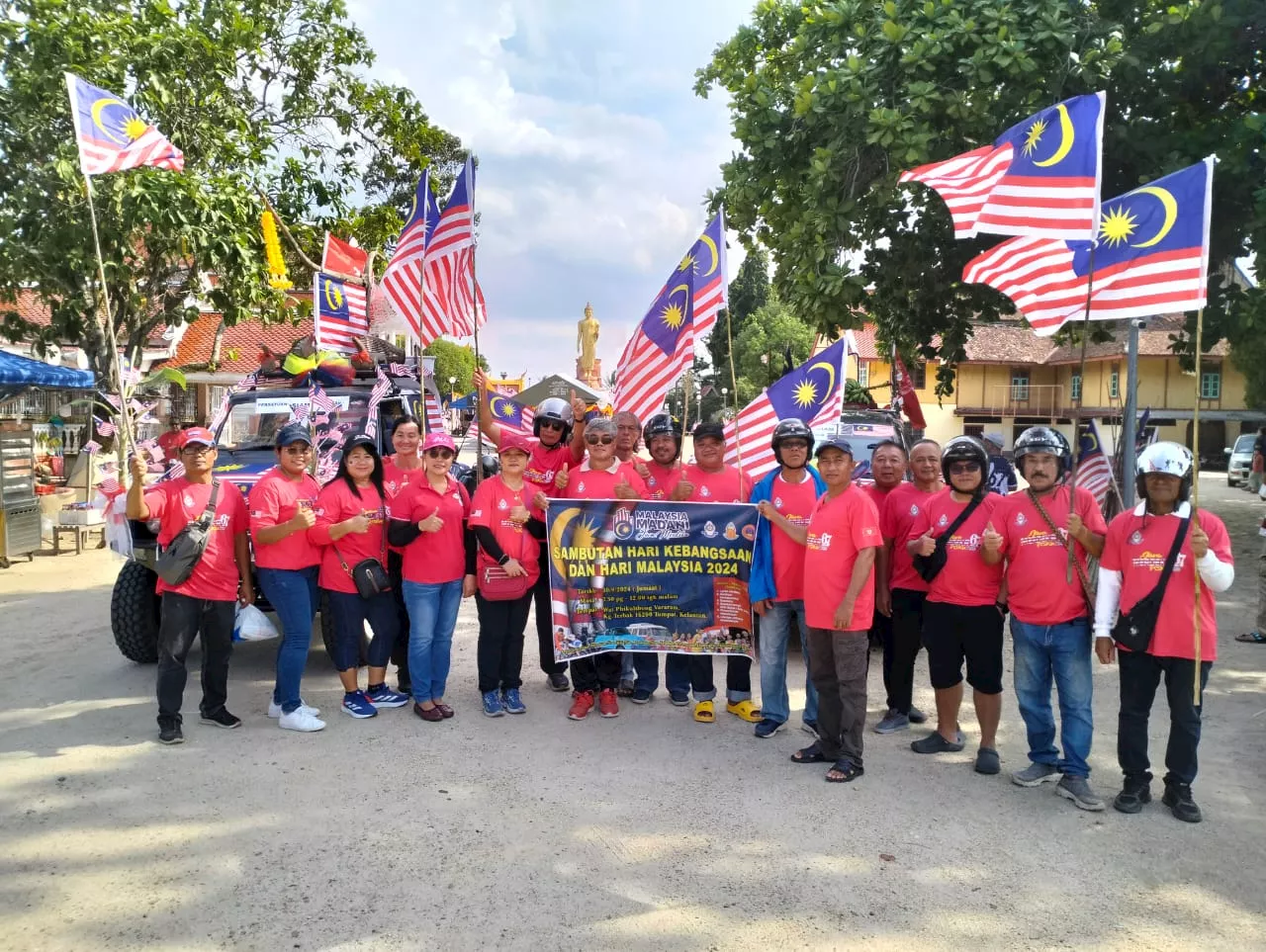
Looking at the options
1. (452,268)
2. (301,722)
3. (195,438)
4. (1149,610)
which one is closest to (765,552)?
(1149,610)

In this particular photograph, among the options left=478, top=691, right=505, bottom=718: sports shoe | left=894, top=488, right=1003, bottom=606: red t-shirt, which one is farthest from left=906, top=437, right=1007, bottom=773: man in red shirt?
left=478, top=691, right=505, bottom=718: sports shoe

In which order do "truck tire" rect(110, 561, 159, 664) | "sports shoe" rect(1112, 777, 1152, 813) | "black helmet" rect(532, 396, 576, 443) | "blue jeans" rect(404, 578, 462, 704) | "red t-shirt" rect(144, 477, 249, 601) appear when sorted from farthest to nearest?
"truck tire" rect(110, 561, 159, 664) < "black helmet" rect(532, 396, 576, 443) < "blue jeans" rect(404, 578, 462, 704) < "red t-shirt" rect(144, 477, 249, 601) < "sports shoe" rect(1112, 777, 1152, 813)

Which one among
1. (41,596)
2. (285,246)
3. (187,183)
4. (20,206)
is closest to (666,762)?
(41,596)

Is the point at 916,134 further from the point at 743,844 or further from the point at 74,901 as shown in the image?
the point at 74,901

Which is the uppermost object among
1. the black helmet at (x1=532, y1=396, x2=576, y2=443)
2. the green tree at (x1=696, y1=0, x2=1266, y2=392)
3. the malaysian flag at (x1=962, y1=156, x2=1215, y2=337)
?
the green tree at (x1=696, y1=0, x2=1266, y2=392)

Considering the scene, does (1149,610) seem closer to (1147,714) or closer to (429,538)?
(1147,714)

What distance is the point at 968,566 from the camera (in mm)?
4805

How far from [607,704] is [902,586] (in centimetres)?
205

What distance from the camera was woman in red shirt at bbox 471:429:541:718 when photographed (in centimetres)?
555

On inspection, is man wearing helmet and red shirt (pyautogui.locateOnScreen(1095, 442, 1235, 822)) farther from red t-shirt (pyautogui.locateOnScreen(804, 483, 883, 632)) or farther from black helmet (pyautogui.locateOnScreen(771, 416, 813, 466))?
black helmet (pyautogui.locateOnScreen(771, 416, 813, 466))

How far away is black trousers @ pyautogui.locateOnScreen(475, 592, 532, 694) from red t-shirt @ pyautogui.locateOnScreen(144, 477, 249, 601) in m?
1.52

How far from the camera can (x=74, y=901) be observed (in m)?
3.47

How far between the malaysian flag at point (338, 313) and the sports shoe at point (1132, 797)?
26.5 feet

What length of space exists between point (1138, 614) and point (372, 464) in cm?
439
